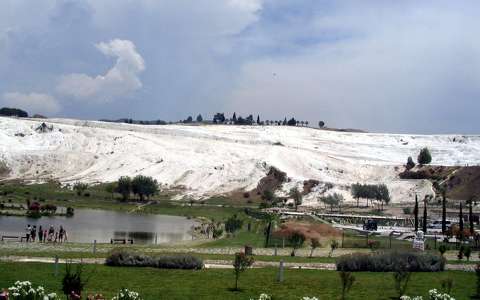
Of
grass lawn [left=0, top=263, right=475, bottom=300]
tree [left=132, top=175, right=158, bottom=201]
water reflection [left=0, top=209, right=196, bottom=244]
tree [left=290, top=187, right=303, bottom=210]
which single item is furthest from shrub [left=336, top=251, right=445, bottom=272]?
tree [left=132, top=175, right=158, bottom=201]

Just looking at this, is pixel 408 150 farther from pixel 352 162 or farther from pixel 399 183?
pixel 399 183

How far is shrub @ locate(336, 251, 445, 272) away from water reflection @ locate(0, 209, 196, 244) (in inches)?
947

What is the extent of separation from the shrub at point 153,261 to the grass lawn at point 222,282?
2.49 ft

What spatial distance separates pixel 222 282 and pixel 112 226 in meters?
38.7

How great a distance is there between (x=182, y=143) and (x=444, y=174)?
205 feet

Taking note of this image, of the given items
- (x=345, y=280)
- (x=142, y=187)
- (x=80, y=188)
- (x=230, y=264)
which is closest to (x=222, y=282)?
(x=345, y=280)

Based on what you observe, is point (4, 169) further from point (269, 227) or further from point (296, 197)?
point (269, 227)

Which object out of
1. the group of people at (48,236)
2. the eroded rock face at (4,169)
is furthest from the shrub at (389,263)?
the eroded rock face at (4,169)

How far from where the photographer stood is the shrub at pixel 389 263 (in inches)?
1046

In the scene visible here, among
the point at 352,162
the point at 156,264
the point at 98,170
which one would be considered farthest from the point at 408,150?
the point at 156,264

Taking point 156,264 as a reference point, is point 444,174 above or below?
above

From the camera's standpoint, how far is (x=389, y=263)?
2688cm

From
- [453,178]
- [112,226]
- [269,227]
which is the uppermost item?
[453,178]

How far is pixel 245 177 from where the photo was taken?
4446 inches
